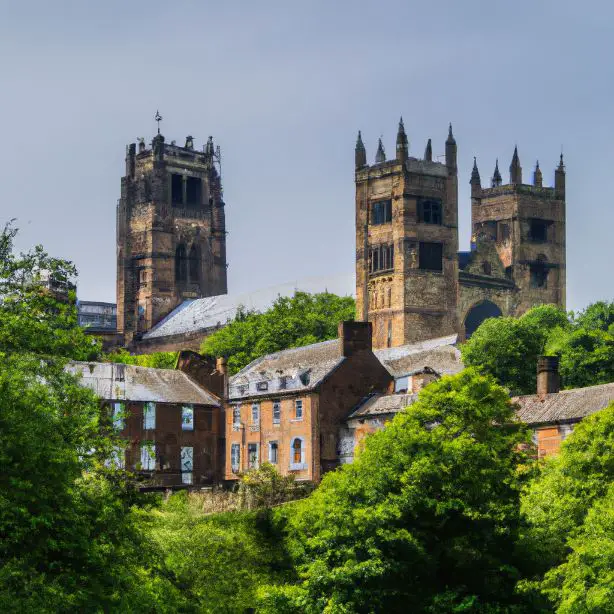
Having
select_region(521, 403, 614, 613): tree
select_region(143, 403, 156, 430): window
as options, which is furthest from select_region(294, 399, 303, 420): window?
select_region(521, 403, 614, 613): tree

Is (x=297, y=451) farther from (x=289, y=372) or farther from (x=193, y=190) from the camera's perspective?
(x=193, y=190)

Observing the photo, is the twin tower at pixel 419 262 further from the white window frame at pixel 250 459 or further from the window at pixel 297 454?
the window at pixel 297 454

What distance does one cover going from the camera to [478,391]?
59.5 m

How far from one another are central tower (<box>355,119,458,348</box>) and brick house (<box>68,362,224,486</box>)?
161 ft

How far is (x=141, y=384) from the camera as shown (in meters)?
81.1

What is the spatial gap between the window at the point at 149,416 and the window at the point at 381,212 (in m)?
58.3

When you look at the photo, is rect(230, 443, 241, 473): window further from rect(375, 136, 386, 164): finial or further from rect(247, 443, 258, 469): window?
rect(375, 136, 386, 164): finial

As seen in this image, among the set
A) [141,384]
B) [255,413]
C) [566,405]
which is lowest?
[566,405]

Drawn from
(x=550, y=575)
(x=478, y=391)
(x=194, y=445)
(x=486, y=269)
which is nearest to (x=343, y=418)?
(x=194, y=445)

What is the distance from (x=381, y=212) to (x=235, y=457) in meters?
55.2

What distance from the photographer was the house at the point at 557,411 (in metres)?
66.8

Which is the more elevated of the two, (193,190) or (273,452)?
(193,190)

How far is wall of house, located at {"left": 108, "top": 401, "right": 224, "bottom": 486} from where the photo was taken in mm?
79062

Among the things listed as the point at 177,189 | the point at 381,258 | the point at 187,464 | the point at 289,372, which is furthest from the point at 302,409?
the point at 177,189
